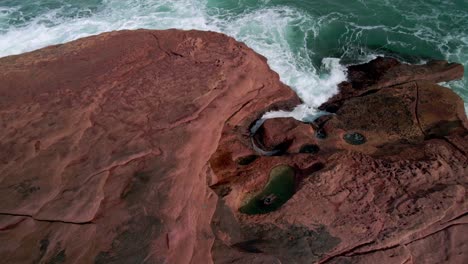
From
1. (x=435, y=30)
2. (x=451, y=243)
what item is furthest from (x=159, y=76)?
(x=435, y=30)

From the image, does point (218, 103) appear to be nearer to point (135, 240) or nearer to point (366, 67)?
point (135, 240)

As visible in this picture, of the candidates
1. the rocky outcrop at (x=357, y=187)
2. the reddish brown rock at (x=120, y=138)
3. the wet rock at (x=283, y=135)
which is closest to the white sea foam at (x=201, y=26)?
the reddish brown rock at (x=120, y=138)

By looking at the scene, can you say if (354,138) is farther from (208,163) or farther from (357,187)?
A: (208,163)

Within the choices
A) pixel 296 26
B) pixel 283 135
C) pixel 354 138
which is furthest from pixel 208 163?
pixel 296 26

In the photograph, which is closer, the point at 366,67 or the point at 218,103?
the point at 218,103

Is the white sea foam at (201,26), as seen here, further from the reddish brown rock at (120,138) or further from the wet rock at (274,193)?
the wet rock at (274,193)

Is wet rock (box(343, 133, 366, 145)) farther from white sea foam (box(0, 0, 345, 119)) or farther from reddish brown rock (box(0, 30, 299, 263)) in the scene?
white sea foam (box(0, 0, 345, 119))
